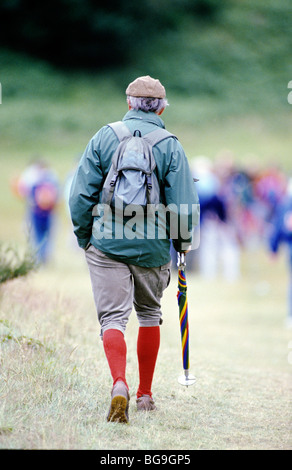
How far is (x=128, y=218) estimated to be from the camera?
17.0ft

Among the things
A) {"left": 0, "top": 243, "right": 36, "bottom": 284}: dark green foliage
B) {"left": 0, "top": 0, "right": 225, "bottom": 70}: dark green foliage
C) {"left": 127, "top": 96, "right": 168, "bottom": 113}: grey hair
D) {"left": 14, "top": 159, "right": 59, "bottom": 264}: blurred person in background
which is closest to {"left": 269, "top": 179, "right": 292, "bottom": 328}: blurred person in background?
{"left": 0, "top": 243, "right": 36, "bottom": 284}: dark green foliage

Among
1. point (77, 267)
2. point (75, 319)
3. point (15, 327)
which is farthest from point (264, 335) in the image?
point (77, 267)

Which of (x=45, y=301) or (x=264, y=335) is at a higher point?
(x=45, y=301)

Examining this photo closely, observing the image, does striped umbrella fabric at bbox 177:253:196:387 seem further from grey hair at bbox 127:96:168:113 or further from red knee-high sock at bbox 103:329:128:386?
grey hair at bbox 127:96:168:113

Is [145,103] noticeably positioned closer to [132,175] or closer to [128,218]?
[132,175]

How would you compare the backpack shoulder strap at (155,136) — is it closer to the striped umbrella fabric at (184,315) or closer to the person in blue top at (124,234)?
the person in blue top at (124,234)

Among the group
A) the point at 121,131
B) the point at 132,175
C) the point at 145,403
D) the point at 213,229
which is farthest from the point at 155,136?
the point at 213,229

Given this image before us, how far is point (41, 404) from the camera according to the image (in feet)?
17.3

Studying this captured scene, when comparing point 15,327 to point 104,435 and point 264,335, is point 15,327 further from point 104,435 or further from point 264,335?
point 264,335

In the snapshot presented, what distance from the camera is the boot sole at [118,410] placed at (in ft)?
16.3

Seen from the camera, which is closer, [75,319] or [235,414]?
[235,414]

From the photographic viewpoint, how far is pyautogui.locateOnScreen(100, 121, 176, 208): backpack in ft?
16.7

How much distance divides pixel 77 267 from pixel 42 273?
7.26 ft

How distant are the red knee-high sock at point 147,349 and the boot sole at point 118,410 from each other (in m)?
0.55
